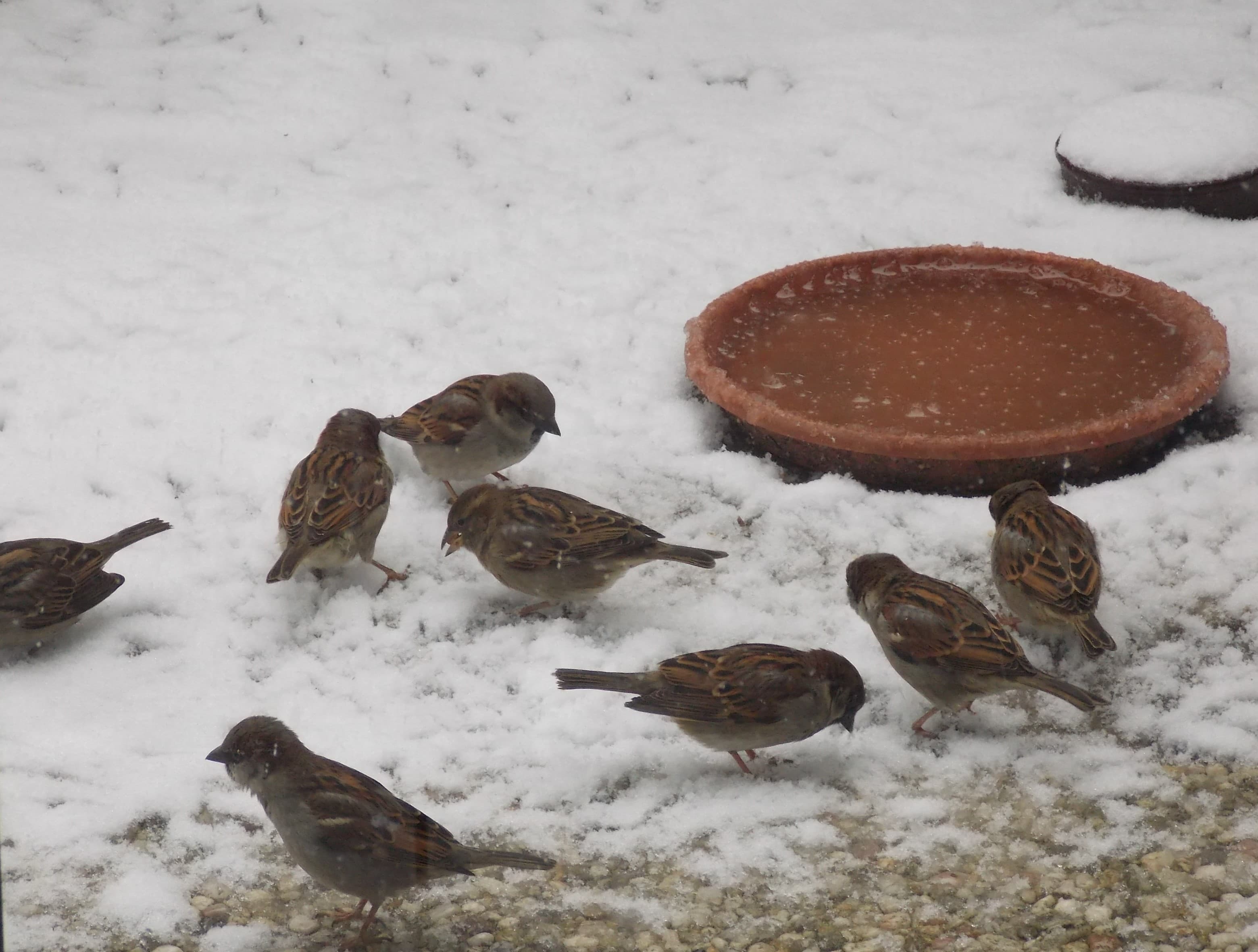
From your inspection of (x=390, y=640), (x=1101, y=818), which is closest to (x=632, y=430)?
(x=390, y=640)

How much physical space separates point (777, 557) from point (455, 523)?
1192 mm

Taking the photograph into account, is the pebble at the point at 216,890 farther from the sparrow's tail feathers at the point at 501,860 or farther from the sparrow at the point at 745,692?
the sparrow at the point at 745,692

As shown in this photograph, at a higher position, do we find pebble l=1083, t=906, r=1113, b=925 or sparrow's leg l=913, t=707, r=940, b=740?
pebble l=1083, t=906, r=1113, b=925

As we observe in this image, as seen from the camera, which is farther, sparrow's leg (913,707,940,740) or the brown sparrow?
the brown sparrow

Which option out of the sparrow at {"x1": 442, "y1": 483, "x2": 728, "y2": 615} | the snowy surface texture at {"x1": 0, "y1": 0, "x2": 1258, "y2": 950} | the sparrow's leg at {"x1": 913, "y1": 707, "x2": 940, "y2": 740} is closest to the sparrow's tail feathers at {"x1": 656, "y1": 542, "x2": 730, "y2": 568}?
the sparrow at {"x1": 442, "y1": 483, "x2": 728, "y2": 615}

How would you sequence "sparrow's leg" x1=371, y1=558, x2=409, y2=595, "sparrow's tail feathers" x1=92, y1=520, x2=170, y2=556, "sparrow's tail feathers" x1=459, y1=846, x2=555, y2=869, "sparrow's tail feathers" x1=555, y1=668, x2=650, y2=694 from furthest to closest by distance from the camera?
"sparrow's leg" x1=371, y1=558, x2=409, y2=595
"sparrow's tail feathers" x1=92, y1=520, x2=170, y2=556
"sparrow's tail feathers" x1=555, y1=668, x2=650, y2=694
"sparrow's tail feathers" x1=459, y1=846, x2=555, y2=869

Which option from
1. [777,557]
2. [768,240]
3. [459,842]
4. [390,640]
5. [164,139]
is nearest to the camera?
[459,842]

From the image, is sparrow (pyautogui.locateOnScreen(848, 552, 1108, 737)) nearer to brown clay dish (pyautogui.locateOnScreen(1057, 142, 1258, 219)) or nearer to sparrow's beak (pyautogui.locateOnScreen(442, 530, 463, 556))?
sparrow's beak (pyautogui.locateOnScreen(442, 530, 463, 556))

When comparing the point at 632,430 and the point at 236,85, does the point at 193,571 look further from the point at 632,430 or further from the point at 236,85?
the point at 236,85

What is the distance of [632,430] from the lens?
595 centimetres

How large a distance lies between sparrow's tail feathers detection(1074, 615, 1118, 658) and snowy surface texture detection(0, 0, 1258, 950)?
0.16 meters

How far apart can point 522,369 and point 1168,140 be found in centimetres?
366

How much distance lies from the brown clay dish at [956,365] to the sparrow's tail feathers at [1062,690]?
1.37 metres

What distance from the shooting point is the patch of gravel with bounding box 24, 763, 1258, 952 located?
11.3 feet
